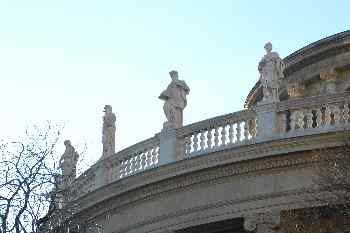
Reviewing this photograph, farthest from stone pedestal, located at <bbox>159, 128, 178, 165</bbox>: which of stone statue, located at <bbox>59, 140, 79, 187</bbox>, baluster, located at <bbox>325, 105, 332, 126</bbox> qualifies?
baluster, located at <bbox>325, 105, 332, 126</bbox>

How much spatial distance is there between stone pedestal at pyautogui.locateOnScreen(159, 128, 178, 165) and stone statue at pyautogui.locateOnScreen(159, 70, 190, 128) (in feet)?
1.83

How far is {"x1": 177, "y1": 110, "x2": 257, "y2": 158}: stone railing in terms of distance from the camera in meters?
28.1

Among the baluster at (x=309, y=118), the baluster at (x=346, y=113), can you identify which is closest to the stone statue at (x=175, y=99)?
the baluster at (x=309, y=118)

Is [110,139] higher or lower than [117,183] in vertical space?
higher

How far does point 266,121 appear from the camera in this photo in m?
27.8

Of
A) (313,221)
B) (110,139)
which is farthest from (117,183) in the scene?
(313,221)

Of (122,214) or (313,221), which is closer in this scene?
(313,221)

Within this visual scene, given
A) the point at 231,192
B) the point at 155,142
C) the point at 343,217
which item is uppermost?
the point at 155,142

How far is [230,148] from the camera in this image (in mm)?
27438

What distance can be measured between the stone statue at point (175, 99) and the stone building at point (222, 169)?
30mm

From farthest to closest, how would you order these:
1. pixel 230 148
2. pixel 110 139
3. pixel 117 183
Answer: pixel 110 139, pixel 117 183, pixel 230 148

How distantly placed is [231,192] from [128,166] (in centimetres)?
424

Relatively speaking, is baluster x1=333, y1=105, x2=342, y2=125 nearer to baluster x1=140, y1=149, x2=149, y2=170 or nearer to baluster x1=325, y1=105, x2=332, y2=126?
baluster x1=325, y1=105, x2=332, y2=126

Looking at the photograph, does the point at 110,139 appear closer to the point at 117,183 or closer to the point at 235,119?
the point at 117,183
